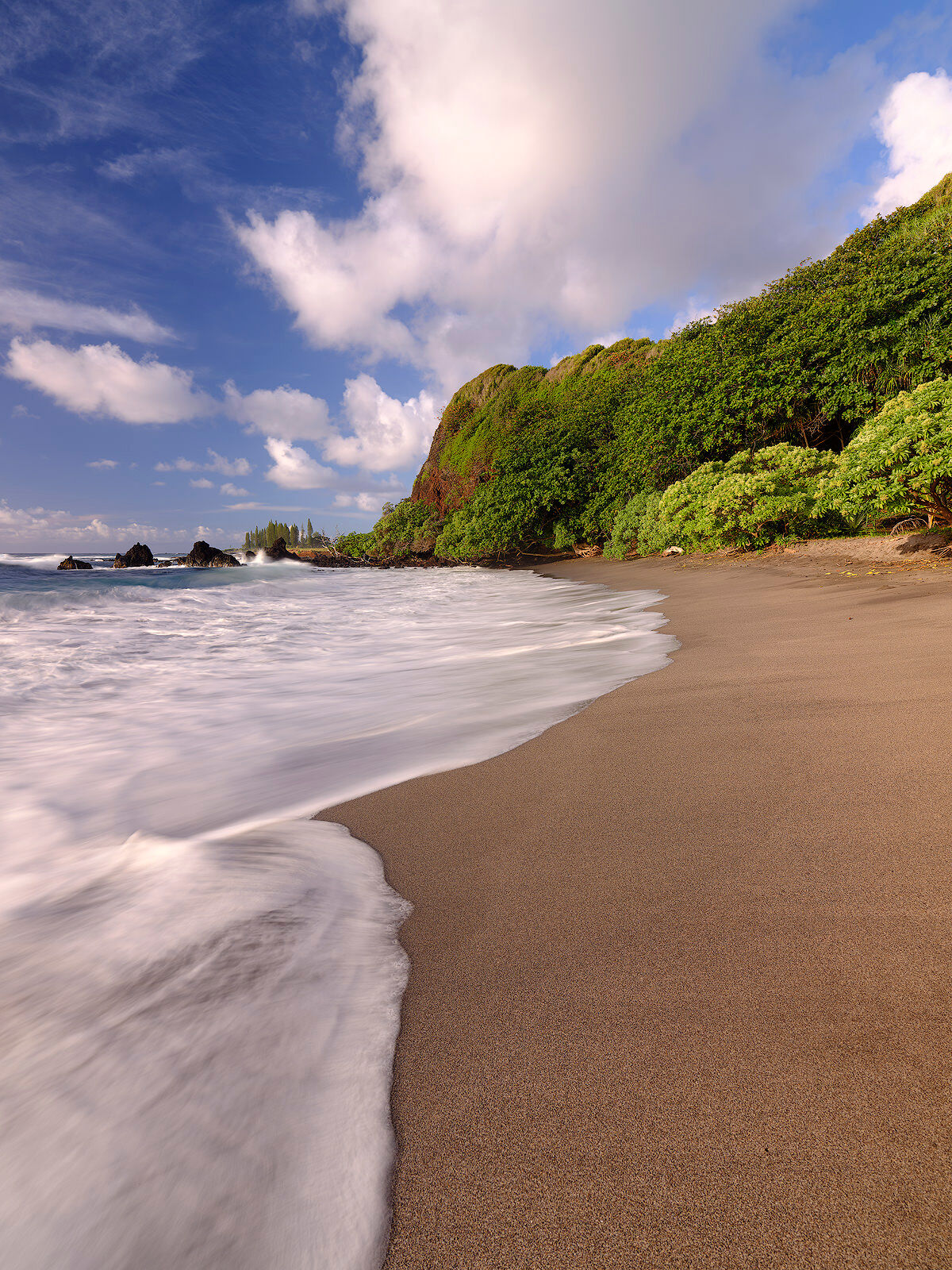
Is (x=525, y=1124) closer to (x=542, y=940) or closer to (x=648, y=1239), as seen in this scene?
(x=648, y=1239)

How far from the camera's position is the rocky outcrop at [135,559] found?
39.6 m

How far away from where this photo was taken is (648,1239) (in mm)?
736

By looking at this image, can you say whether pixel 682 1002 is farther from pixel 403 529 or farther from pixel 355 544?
pixel 355 544

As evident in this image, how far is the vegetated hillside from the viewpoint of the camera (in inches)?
538

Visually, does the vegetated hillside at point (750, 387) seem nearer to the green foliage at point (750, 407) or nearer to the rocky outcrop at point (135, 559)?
the green foliage at point (750, 407)

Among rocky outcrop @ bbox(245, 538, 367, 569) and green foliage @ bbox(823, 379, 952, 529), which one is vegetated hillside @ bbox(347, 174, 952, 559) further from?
rocky outcrop @ bbox(245, 538, 367, 569)

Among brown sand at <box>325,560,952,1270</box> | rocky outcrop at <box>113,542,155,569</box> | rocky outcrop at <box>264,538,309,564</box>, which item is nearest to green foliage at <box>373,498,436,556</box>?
rocky outcrop at <box>264,538,309,564</box>

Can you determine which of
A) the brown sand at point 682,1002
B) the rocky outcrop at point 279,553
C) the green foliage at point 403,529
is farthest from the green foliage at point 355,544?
the brown sand at point 682,1002

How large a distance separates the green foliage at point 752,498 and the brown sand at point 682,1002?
380 inches

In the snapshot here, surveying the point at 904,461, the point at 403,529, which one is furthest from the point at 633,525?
the point at 403,529

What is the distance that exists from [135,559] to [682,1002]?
47206mm

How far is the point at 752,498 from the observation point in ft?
37.2

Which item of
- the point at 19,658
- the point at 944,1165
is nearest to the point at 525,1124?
the point at 944,1165

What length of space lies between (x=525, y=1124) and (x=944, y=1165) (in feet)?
1.93
